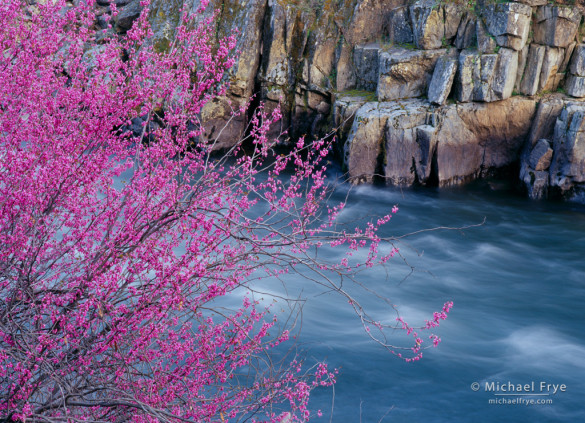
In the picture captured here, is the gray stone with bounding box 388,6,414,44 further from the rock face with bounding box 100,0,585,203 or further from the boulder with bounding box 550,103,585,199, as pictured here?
the boulder with bounding box 550,103,585,199

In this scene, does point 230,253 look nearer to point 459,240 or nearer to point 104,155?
point 104,155

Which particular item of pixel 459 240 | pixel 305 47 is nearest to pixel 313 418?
pixel 459 240

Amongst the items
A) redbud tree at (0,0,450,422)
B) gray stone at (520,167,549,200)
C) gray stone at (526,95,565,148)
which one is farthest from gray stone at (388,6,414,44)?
redbud tree at (0,0,450,422)

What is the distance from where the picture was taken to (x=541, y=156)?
13.8 m

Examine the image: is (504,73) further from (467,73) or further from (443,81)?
(443,81)

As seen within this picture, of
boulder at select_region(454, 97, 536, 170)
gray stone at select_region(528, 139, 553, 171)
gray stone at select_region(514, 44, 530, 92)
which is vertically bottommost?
gray stone at select_region(528, 139, 553, 171)

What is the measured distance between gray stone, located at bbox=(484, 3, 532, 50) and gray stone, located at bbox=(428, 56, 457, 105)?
1.13 m

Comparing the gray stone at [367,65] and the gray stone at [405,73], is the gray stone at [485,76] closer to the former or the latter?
the gray stone at [405,73]

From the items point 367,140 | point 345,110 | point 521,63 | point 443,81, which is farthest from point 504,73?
point 345,110

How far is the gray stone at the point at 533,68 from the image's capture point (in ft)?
46.4

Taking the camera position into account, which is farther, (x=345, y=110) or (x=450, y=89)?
(x=345, y=110)

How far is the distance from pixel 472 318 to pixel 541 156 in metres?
6.16

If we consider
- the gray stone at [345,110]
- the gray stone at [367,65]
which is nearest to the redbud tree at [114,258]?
the gray stone at [345,110]

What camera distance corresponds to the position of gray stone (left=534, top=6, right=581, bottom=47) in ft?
45.6
